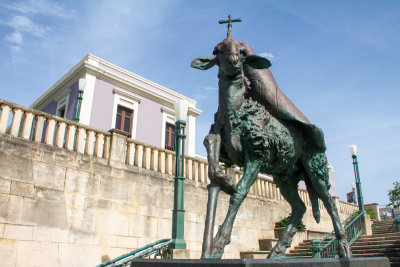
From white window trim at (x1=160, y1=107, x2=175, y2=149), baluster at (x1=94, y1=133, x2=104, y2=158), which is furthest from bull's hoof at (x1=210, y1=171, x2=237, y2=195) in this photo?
white window trim at (x1=160, y1=107, x2=175, y2=149)

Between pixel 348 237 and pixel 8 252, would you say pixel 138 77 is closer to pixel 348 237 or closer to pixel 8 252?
pixel 348 237

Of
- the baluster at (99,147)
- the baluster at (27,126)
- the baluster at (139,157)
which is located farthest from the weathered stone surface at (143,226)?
the baluster at (27,126)

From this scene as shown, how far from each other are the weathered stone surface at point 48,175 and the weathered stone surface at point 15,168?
14 centimetres

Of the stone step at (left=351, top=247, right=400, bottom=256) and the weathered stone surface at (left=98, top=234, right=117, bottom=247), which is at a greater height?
the weathered stone surface at (left=98, top=234, right=117, bottom=247)

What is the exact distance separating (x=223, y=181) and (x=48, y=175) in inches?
253

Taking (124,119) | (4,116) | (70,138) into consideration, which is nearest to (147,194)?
(70,138)

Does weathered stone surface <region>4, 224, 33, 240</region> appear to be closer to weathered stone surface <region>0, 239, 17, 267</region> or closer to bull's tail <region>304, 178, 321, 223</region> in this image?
weathered stone surface <region>0, 239, 17, 267</region>

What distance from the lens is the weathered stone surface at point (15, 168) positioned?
7383 millimetres

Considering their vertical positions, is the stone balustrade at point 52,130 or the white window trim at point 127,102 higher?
the white window trim at point 127,102

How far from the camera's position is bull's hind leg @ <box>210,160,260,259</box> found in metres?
2.64

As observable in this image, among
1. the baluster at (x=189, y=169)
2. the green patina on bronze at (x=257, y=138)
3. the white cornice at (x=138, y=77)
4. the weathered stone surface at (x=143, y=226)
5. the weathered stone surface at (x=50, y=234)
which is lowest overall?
the weathered stone surface at (x=50, y=234)

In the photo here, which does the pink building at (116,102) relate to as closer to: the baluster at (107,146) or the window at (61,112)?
the window at (61,112)

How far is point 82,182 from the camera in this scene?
851 centimetres

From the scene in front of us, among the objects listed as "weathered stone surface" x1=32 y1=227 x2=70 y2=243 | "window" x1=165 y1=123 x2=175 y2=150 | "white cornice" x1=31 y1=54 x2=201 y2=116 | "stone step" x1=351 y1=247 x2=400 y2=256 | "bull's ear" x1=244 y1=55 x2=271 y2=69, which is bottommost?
"stone step" x1=351 y1=247 x2=400 y2=256
